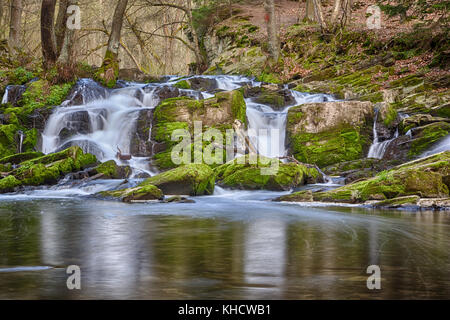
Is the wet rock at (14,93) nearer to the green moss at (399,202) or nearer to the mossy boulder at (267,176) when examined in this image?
the mossy boulder at (267,176)

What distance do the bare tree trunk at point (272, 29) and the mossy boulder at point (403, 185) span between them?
1396cm

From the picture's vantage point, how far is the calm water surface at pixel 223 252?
3363 millimetres

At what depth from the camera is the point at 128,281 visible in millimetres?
3600

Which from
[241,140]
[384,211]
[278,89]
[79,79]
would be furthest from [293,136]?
[79,79]

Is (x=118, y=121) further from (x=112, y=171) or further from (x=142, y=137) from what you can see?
(x=112, y=171)

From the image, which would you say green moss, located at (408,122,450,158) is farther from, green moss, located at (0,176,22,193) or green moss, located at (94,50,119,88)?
green moss, located at (94,50,119,88)

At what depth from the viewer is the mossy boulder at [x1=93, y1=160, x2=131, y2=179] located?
13.0 metres

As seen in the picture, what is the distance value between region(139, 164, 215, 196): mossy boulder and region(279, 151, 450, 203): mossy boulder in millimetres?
2183

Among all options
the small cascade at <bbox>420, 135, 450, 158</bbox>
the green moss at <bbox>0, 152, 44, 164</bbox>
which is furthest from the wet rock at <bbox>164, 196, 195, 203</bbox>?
the small cascade at <bbox>420, 135, 450, 158</bbox>

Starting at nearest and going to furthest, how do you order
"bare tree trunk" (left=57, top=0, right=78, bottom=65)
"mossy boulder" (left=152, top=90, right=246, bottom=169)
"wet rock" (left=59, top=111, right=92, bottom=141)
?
"mossy boulder" (left=152, top=90, right=246, bottom=169)
"wet rock" (left=59, top=111, right=92, bottom=141)
"bare tree trunk" (left=57, top=0, right=78, bottom=65)

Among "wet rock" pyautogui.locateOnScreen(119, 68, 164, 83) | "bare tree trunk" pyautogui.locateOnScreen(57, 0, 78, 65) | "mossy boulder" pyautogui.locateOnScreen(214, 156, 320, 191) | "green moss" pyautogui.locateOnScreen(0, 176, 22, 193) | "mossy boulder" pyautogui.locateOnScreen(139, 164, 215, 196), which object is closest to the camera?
"mossy boulder" pyautogui.locateOnScreen(139, 164, 215, 196)

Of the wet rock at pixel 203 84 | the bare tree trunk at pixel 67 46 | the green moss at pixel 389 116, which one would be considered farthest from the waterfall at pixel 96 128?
the green moss at pixel 389 116

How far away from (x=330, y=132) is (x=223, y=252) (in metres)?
11.4

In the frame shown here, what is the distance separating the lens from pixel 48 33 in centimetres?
1919
